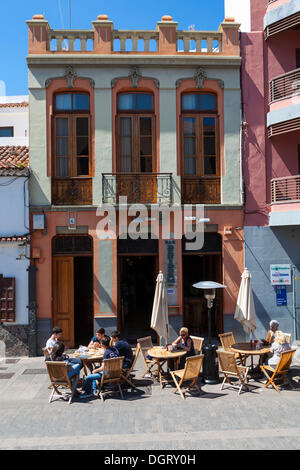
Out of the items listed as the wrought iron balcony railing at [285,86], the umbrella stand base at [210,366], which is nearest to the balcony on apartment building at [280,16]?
the wrought iron balcony railing at [285,86]

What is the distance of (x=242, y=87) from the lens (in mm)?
13836

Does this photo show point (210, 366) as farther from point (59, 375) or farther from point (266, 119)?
point (266, 119)

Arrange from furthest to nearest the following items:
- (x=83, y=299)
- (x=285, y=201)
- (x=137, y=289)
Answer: (x=137, y=289) → (x=83, y=299) → (x=285, y=201)

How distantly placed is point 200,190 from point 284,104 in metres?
3.92

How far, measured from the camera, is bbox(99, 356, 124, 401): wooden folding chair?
8.99 m

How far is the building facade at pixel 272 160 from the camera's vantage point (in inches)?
533

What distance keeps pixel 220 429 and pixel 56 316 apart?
7.49 m

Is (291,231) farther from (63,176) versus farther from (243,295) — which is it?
(63,176)

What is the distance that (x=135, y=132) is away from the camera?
1383 centimetres

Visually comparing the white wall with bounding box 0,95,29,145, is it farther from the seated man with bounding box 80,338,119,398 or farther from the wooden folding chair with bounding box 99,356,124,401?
the wooden folding chair with bounding box 99,356,124,401

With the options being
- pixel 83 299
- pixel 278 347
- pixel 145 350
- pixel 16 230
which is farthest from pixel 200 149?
pixel 278 347

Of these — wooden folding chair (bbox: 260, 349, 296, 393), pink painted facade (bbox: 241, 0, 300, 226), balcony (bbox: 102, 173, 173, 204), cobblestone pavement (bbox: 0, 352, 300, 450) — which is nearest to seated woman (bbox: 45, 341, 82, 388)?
cobblestone pavement (bbox: 0, 352, 300, 450)

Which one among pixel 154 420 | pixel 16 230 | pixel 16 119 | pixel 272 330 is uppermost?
pixel 16 119

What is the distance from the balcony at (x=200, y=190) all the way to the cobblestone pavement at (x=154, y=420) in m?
6.11
